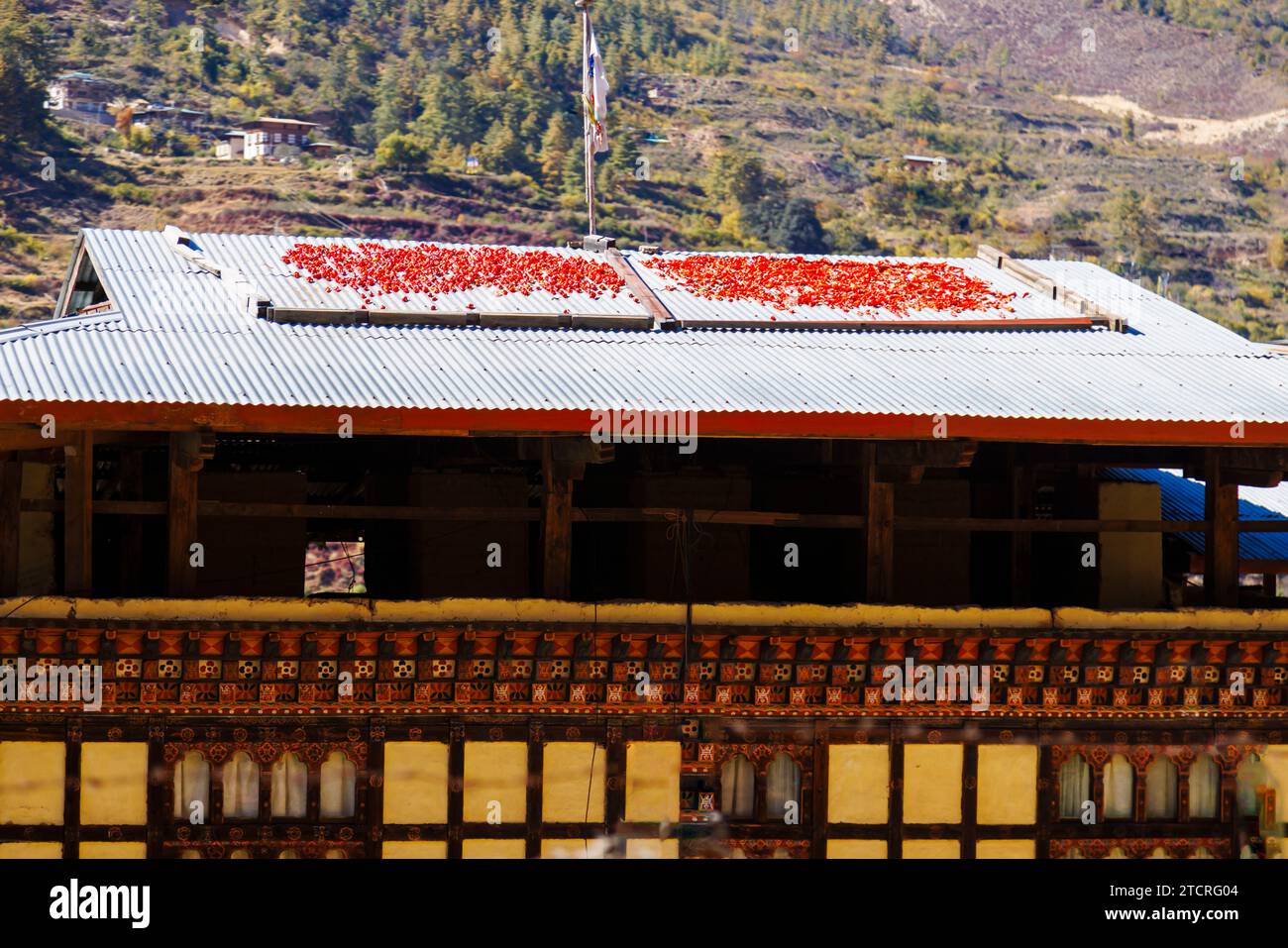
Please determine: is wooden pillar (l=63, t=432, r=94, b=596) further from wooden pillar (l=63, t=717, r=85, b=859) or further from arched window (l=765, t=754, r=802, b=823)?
arched window (l=765, t=754, r=802, b=823)

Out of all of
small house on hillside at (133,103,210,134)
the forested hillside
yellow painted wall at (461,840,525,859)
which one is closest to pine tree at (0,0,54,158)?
the forested hillside

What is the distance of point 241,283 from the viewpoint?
17609 mm

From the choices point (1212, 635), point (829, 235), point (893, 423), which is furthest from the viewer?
point (829, 235)

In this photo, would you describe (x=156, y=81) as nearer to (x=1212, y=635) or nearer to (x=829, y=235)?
(x=829, y=235)

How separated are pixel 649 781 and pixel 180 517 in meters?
4.82

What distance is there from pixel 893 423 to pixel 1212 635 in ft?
13.3

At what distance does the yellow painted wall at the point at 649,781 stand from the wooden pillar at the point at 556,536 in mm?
1602

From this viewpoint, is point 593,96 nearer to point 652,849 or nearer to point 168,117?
point 652,849

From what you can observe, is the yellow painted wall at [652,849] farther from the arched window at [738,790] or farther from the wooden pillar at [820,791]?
the wooden pillar at [820,791]

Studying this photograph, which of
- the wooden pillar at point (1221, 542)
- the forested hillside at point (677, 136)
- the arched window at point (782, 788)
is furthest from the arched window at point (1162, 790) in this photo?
the forested hillside at point (677, 136)

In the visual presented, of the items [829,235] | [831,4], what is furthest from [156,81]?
[831,4]

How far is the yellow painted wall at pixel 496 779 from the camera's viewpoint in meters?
15.8

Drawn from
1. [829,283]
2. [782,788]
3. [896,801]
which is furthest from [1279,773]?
[829,283]

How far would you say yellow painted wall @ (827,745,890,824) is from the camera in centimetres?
1641
